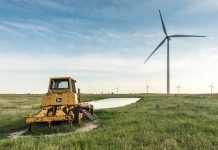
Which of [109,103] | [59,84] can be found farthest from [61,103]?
[109,103]

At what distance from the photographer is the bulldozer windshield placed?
26891 millimetres

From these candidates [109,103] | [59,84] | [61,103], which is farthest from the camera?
[109,103]

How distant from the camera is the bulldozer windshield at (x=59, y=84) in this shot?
26891 mm

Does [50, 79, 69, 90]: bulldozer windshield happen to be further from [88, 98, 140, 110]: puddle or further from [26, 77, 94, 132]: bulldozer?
[88, 98, 140, 110]: puddle

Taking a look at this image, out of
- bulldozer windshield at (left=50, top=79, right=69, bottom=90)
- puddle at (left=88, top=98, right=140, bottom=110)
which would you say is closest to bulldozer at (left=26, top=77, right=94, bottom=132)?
bulldozer windshield at (left=50, top=79, right=69, bottom=90)

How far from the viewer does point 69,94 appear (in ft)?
85.6

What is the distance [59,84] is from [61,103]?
172 centimetres

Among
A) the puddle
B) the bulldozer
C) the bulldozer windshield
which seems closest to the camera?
the bulldozer

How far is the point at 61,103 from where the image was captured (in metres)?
25.9

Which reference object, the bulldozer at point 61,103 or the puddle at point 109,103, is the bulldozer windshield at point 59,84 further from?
the puddle at point 109,103

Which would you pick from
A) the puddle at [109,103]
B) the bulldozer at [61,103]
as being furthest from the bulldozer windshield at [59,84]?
the puddle at [109,103]

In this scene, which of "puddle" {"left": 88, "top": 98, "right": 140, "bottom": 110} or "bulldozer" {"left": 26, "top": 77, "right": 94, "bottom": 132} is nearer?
"bulldozer" {"left": 26, "top": 77, "right": 94, "bottom": 132}

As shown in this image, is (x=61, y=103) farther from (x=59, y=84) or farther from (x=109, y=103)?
(x=109, y=103)

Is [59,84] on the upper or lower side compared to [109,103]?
upper
